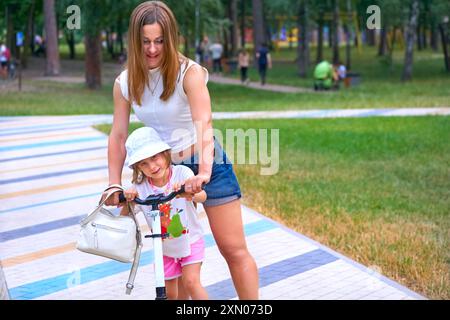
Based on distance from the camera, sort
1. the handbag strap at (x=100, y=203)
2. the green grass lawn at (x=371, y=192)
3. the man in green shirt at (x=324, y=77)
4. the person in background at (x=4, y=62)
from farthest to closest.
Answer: the person in background at (x=4, y=62) < the man in green shirt at (x=324, y=77) < the green grass lawn at (x=371, y=192) < the handbag strap at (x=100, y=203)

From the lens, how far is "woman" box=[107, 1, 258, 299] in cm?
469

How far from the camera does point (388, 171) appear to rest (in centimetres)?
1281

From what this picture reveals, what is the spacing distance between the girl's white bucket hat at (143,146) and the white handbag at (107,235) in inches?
10.3

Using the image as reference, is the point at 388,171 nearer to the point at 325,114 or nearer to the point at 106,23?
the point at 325,114

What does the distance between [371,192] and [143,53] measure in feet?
21.8

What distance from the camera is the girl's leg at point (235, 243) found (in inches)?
195

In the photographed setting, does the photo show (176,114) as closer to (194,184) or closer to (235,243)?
(194,184)

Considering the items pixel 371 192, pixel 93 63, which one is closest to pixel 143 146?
pixel 371 192

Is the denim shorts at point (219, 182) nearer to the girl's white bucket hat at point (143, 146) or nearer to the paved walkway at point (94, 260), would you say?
the girl's white bucket hat at point (143, 146)

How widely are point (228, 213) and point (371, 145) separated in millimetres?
10949

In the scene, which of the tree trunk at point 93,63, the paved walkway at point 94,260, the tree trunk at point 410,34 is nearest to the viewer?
the paved walkway at point 94,260

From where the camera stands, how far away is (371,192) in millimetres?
11023

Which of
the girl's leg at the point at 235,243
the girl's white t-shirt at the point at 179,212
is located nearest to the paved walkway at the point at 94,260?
the girl's leg at the point at 235,243
